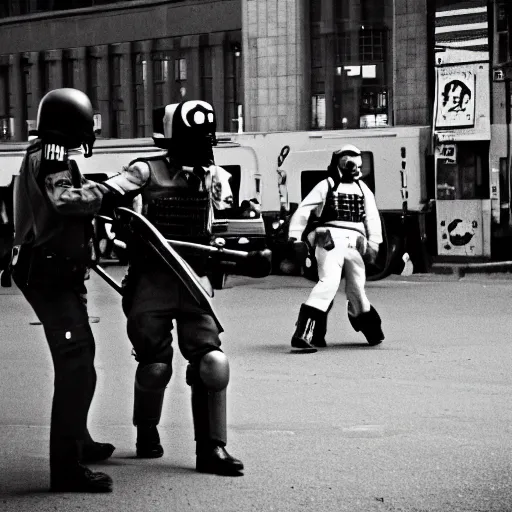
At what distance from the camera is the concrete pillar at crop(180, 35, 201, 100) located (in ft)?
101

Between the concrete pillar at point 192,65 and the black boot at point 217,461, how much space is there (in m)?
24.6

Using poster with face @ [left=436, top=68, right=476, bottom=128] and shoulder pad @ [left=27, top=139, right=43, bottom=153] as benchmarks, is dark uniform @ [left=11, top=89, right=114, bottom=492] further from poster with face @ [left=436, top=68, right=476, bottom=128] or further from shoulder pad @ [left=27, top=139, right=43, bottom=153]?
poster with face @ [left=436, top=68, right=476, bottom=128]

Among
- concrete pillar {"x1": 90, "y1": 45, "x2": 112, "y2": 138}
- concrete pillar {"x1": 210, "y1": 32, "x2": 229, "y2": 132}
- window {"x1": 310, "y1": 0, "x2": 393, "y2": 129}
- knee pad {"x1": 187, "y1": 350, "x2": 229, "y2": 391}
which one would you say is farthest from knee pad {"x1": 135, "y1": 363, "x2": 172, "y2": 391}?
concrete pillar {"x1": 90, "y1": 45, "x2": 112, "y2": 138}

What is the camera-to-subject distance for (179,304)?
261 inches

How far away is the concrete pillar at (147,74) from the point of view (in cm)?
3178

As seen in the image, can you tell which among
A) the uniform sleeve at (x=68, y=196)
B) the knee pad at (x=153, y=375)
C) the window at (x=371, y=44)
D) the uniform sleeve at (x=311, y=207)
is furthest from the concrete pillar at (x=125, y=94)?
the uniform sleeve at (x=68, y=196)

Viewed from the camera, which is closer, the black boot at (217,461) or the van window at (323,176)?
the black boot at (217,461)

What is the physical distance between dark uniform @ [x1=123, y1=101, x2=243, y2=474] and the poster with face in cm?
1678

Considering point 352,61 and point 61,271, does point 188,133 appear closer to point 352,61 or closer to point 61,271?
point 61,271

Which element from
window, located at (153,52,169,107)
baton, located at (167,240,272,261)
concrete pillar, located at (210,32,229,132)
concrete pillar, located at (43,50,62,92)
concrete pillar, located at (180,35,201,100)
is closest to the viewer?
baton, located at (167,240,272,261)

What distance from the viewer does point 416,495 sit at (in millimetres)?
6035

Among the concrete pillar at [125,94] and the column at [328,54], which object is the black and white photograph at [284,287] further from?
the concrete pillar at [125,94]

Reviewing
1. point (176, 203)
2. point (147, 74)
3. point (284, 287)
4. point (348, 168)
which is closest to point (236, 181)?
point (284, 287)

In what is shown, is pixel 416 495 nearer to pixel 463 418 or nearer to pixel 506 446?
pixel 506 446
